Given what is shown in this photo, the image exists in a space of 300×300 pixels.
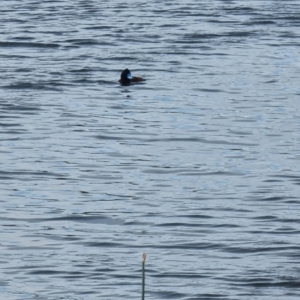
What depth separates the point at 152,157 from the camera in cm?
2042

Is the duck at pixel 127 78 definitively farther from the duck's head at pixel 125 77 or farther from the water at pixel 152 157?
the water at pixel 152 157

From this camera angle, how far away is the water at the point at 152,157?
45.4ft

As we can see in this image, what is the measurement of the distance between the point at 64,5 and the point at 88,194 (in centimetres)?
2498

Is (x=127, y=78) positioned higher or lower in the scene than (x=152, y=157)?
lower

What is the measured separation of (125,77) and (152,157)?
7683mm

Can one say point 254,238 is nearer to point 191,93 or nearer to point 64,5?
point 191,93

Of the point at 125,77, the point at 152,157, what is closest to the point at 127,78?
the point at 125,77

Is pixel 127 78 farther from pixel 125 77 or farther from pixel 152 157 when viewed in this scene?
pixel 152 157

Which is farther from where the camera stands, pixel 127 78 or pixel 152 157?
pixel 127 78

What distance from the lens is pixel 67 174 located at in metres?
19.0

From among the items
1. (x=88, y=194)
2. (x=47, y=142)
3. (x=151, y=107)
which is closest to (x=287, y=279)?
(x=88, y=194)

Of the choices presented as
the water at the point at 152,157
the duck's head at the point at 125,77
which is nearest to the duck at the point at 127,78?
the duck's head at the point at 125,77

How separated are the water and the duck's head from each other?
0.20 meters

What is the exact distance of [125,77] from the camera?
27875 millimetres
